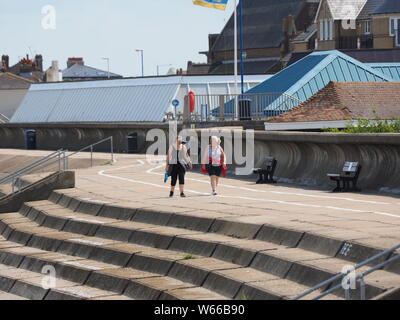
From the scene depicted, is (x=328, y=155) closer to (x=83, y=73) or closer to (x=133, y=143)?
(x=133, y=143)

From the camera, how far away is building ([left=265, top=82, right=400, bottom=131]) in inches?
1216

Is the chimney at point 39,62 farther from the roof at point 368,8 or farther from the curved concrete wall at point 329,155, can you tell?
the curved concrete wall at point 329,155

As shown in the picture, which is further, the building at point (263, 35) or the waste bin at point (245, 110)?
the building at point (263, 35)

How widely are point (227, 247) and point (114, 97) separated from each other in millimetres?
47519

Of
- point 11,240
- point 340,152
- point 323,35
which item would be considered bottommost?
point 11,240

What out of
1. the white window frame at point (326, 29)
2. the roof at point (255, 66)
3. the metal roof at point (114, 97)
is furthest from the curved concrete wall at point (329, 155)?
the roof at point (255, 66)

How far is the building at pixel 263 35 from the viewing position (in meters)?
105

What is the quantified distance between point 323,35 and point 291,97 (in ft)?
162

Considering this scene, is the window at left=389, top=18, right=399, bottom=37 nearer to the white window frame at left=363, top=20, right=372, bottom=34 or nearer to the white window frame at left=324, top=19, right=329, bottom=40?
the white window frame at left=363, top=20, right=372, bottom=34

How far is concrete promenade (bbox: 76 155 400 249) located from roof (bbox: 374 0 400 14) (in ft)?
172

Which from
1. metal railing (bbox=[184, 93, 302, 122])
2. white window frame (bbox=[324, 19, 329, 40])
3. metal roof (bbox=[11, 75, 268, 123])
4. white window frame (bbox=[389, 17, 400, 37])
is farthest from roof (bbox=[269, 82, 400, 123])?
white window frame (bbox=[324, 19, 329, 40])

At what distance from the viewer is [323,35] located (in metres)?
88.6

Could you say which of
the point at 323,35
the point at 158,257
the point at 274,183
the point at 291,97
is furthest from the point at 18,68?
the point at 158,257
